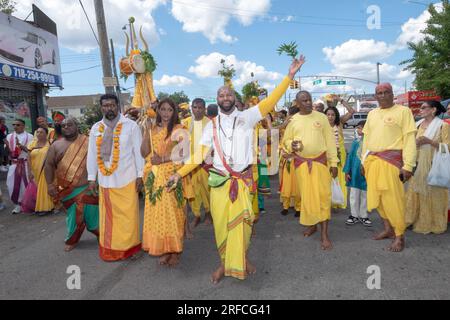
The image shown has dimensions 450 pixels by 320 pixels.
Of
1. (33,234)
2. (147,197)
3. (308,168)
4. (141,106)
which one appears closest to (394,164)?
(308,168)

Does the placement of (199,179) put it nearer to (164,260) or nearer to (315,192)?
(164,260)

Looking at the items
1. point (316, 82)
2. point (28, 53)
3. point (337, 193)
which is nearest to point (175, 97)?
point (316, 82)

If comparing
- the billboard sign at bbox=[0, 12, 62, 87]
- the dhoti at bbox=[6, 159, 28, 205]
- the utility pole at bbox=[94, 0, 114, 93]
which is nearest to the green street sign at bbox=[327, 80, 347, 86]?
the billboard sign at bbox=[0, 12, 62, 87]

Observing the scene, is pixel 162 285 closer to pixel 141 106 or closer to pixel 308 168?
pixel 308 168

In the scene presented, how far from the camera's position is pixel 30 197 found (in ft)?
23.4

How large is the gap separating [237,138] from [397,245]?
8.03ft

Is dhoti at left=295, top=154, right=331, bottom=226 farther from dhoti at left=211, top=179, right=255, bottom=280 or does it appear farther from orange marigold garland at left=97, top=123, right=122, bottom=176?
orange marigold garland at left=97, top=123, right=122, bottom=176

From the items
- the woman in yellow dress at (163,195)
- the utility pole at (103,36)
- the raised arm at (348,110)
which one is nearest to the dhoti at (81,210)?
the woman in yellow dress at (163,195)

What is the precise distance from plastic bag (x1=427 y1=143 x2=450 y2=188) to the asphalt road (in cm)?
75

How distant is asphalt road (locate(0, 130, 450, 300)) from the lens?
3.29 meters

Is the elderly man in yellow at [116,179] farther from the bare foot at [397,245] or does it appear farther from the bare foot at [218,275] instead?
the bare foot at [397,245]
